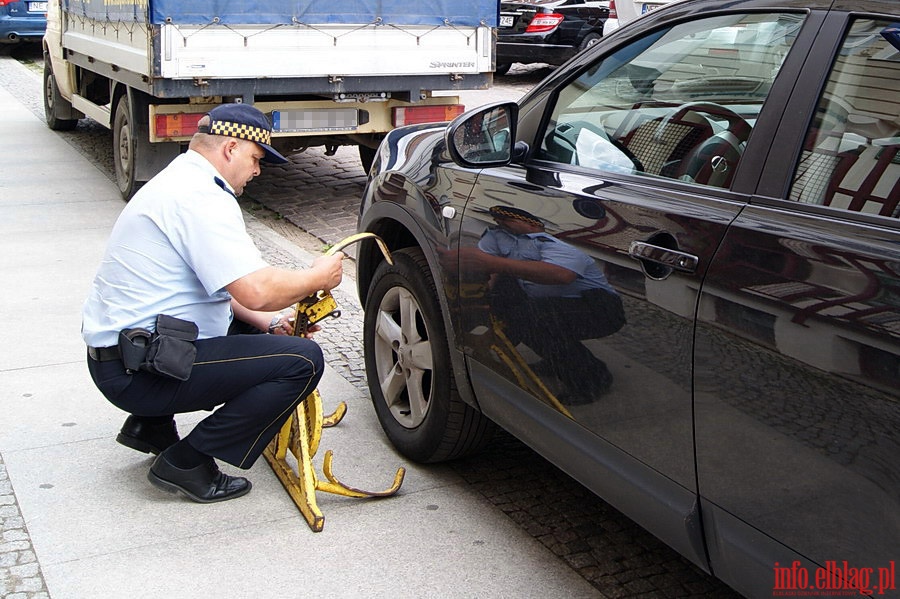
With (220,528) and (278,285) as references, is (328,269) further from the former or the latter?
(220,528)

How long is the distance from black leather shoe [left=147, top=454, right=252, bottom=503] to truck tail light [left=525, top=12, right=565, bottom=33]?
13.5 metres

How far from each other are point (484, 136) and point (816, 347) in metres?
1.54

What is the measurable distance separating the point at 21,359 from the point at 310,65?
337 cm

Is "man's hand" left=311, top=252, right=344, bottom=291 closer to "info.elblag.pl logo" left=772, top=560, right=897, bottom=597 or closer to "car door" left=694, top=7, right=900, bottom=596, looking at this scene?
"car door" left=694, top=7, right=900, bottom=596

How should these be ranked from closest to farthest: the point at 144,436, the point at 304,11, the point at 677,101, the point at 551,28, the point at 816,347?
the point at 816,347 → the point at 677,101 → the point at 144,436 → the point at 304,11 → the point at 551,28

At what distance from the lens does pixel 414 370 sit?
3865 mm

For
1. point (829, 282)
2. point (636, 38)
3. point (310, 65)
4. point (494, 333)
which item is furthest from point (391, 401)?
point (310, 65)

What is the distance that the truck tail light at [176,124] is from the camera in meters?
7.50

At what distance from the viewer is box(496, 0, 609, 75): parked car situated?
53.2 ft

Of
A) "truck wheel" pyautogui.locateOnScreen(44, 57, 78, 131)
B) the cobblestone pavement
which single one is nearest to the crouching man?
the cobblestone pavement

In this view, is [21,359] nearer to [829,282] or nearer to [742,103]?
[742,103]

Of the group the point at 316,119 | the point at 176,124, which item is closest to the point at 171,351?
the point at 176,124

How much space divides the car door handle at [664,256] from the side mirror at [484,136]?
77 cm

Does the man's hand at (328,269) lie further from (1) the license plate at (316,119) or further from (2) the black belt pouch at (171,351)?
(1) the license plate at (316,119)
